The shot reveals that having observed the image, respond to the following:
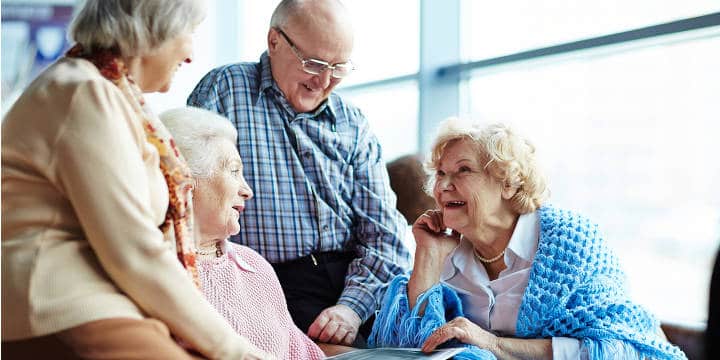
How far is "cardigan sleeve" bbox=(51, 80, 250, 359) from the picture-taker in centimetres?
118

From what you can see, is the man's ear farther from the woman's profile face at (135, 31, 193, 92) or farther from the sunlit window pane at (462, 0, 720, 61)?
the sunlit window pane at (462, 0, 720, 61)

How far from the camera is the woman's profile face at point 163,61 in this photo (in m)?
1.36

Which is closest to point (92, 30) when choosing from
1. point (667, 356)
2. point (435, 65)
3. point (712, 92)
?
point (667, 356)

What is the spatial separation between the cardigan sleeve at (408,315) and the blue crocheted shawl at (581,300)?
0.03 m

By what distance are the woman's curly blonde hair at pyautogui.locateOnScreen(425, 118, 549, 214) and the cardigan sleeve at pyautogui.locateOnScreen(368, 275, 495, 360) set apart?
12.3 inches

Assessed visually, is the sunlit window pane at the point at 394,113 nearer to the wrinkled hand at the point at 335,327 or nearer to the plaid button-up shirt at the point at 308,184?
the plaid button-up shirt at the point at 308,184

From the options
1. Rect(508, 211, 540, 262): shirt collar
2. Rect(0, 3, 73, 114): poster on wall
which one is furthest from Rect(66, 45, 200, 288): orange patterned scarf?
Rect(0, 3, 73, 114): poster on wall

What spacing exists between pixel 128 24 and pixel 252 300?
0.86 metres

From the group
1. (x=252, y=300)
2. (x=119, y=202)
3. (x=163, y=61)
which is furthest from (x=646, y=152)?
(x=119, y=202)

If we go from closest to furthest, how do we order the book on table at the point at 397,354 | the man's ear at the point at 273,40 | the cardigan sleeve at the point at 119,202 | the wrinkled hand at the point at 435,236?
the cardigan sleeve at the point at 119,202 → the book on table at the point at 397,354 → the wrinkled hand at the point at 435,236 → the man's ear at the point at 273,40

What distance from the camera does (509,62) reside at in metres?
4.12

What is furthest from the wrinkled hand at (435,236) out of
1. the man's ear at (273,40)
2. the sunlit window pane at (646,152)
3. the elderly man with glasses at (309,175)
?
the sunlit window pane at (646,152)

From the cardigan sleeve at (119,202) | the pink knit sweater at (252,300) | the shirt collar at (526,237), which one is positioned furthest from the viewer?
the shirt collar at (526,237)

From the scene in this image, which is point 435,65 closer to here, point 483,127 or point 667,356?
point 483,127
